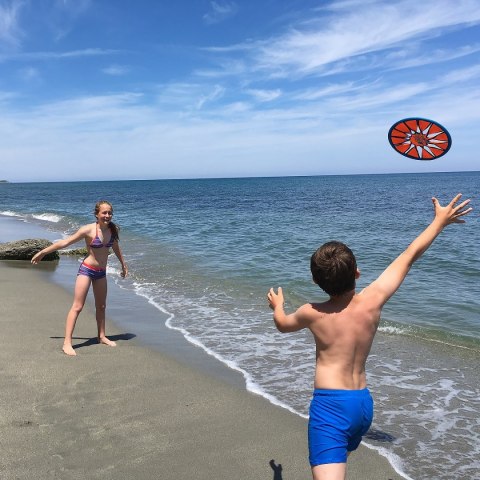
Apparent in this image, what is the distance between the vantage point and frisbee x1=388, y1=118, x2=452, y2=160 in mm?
3479

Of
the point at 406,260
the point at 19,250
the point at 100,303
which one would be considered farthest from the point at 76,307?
the point at 19,250

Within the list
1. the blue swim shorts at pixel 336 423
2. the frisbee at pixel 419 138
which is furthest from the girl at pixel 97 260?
the blue swim shorts at pixel 336 423

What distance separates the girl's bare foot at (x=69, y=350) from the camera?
6047mm

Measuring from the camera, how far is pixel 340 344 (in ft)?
8.63

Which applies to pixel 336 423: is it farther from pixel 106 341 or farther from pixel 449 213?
pixel 106 341

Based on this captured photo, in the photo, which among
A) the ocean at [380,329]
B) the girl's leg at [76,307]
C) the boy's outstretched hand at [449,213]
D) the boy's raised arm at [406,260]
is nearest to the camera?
the boy's raised arm at [406,260]

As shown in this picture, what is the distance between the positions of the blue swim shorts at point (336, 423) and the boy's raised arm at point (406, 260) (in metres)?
0.53

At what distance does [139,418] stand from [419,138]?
3257mm

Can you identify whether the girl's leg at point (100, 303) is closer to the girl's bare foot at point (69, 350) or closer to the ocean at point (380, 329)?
the girl's bare foot at point (69, 350)

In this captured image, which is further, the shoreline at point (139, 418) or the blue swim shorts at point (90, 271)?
the blue swim shorts at point (90, 271)

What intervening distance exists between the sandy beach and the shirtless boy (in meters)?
1.33

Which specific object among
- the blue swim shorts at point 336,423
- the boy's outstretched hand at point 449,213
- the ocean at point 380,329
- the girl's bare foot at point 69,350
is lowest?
the ocean at point 380,329

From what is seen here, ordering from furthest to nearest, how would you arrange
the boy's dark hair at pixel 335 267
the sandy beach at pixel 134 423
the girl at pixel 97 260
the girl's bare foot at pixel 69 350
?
the girl at pixel 97 260
the girl's bare foot at pixel 69 350
the sandy beach at pixel 134 423
the boy's dark hair at pixel 335 267

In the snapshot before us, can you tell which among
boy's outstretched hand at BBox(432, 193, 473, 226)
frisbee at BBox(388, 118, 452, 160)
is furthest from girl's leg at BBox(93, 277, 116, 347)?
boy's outstretched hand at BBox(432, 193, 473, 226)
